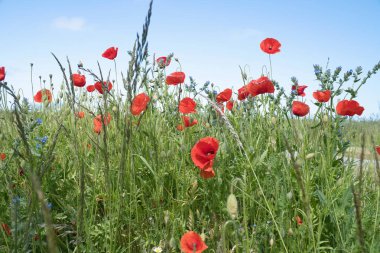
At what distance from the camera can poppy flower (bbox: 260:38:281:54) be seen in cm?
276

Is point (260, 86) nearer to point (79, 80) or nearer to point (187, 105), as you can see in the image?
point (187, 105)

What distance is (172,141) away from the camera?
2.37 m

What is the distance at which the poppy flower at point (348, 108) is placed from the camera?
2.31 m

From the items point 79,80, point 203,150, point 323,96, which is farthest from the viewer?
point 79,80

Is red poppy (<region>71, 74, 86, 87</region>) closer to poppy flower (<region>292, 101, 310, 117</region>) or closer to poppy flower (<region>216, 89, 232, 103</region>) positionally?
poppy flower (<region>216, 89, 232, 103</region>)

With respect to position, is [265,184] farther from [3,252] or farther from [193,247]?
[3,252]

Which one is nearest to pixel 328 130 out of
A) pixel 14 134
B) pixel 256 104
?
pixel 256 104

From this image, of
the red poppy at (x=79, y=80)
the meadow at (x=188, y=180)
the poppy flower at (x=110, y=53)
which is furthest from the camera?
the red poppy at (x=79, y=80)

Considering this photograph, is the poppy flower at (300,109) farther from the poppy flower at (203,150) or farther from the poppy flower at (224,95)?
the poppy flower at (203,150)

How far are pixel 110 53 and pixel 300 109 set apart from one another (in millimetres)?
1496

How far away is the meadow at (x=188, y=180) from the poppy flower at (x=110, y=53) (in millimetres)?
368

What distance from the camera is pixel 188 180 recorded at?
2068 millimetres

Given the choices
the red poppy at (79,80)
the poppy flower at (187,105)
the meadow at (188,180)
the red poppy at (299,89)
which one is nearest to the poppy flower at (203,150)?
the meadow at (188,180)

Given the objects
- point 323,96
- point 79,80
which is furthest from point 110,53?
point 323,96
